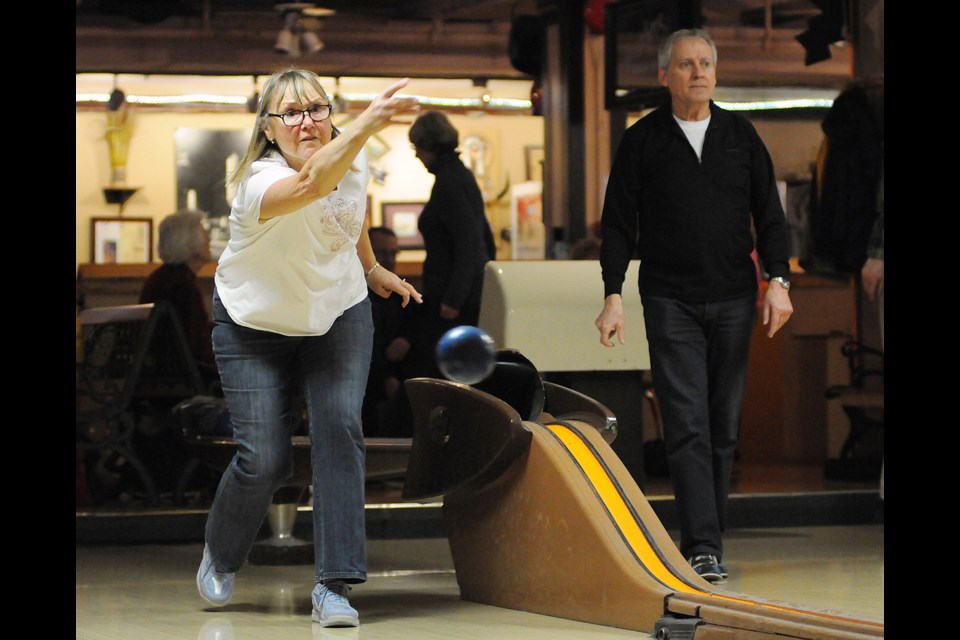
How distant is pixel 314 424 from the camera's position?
13.4 ft

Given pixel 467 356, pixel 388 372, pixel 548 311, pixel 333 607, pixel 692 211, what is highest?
pixel 692 211

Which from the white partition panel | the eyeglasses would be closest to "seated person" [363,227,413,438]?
the white partition panel

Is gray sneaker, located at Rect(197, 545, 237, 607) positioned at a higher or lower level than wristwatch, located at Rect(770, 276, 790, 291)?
lower

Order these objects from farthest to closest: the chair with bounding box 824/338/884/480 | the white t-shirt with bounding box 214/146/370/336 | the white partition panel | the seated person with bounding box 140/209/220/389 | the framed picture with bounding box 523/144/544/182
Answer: the framed picture with bounding box 523/144/544/182
the chair with bounding box 824/338/884/480
the seated person with bounding box 140/209/220/389
the white partition panel
the white t-shirt with bounding box 214/146/370/336

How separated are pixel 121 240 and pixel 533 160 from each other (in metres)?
3.08

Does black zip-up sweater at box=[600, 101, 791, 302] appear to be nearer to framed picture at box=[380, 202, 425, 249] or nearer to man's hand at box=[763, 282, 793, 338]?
man's hand at box=[763, 282, 793, 338]

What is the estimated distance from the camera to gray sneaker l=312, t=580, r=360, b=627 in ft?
13.1

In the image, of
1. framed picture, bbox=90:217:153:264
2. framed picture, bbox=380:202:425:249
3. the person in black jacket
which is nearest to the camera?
the person in black jacket

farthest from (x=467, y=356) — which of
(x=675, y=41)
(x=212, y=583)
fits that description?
(x=675, y=41)

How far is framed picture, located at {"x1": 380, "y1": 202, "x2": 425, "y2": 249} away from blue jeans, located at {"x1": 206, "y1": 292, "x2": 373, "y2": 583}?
7391 mm

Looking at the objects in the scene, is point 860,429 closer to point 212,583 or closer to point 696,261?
point 696,261

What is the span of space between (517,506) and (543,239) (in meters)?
6.69
